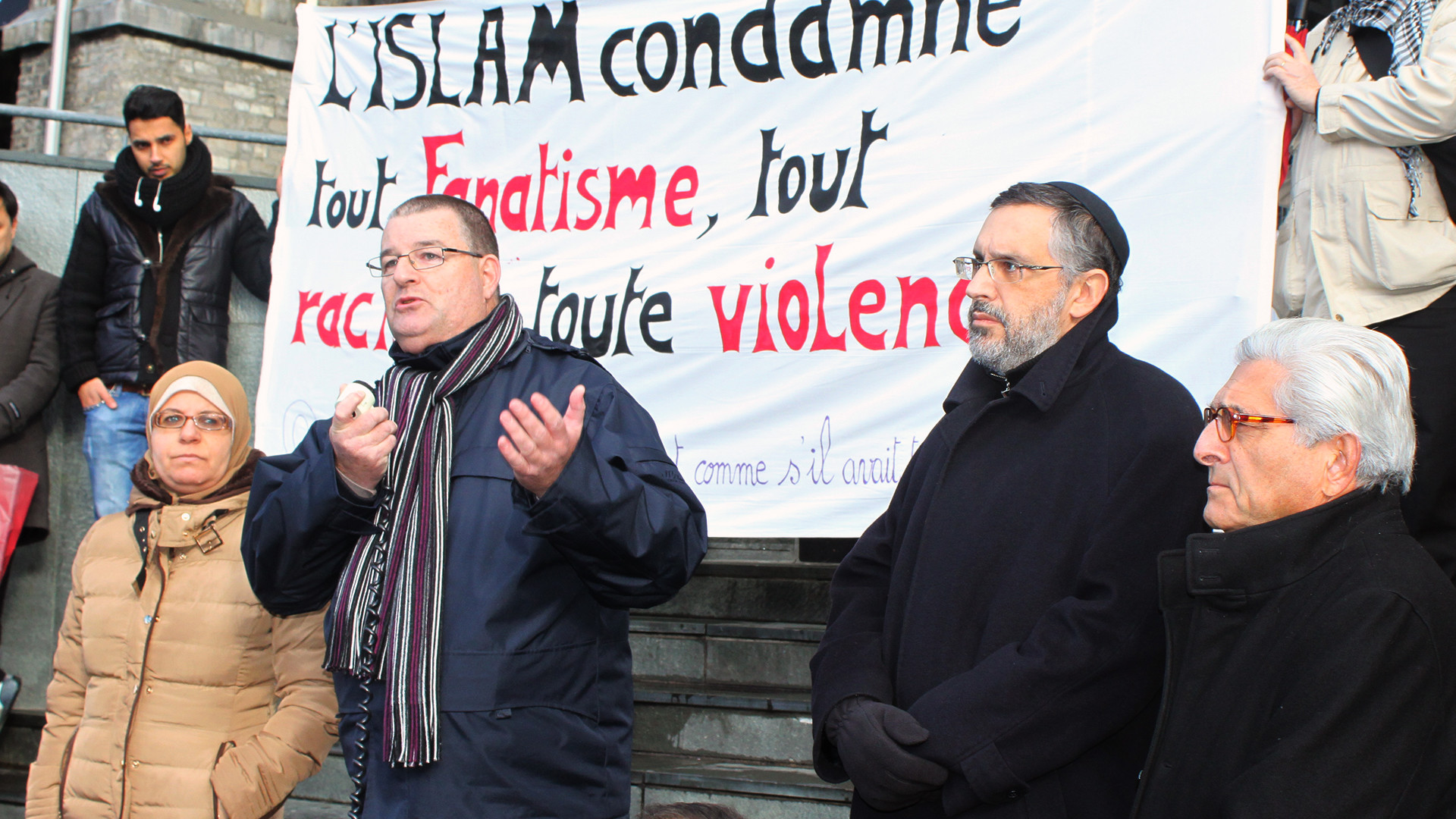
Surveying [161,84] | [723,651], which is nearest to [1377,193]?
→ [723,651]

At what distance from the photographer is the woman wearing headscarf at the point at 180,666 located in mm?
2908

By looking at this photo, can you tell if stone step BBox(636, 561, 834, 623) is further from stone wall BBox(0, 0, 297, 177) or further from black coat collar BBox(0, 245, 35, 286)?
stone wall BBox(0, 0, 297, 177)

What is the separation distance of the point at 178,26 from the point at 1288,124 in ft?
38.9

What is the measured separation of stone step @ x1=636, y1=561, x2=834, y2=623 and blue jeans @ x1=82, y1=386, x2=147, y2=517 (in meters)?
1.97

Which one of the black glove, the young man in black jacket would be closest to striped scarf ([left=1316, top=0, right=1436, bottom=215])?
the black glove

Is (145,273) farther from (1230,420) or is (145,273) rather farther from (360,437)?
(1230,420)

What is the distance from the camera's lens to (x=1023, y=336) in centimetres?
238

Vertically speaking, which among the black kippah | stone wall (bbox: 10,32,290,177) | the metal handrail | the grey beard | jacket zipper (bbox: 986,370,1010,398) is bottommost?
jacket zipper (bbox: 986,370,1010,398)

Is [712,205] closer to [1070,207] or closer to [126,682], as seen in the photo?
[1070,207]

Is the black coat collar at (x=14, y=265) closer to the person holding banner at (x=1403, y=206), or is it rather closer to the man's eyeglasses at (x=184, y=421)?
the man's eyeglasses at (x=184, y=421)

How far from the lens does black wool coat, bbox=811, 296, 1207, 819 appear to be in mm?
2068

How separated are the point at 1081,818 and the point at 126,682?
86.7 inches

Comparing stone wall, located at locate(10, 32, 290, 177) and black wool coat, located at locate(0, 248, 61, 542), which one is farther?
stone wall, located at locate(10, 32, 290, 177)

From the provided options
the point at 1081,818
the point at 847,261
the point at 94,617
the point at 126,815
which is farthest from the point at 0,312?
the point at 1081,818
